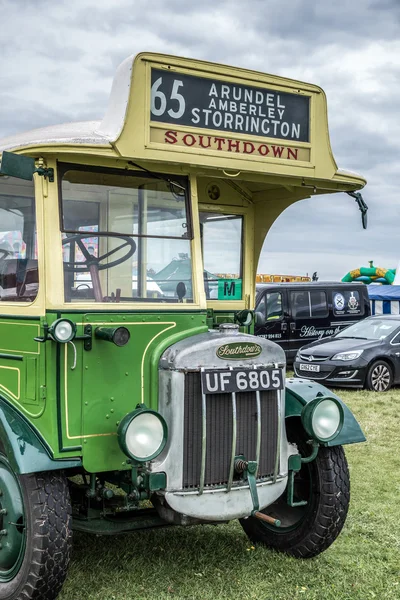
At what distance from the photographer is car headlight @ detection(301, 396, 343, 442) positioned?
4.97 meters

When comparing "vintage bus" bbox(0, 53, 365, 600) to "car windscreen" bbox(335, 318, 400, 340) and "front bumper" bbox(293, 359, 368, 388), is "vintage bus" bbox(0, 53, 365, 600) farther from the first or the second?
"car windscreen" bbox(335, 318, 400, 340)

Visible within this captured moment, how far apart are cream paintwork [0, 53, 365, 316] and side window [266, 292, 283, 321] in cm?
1152

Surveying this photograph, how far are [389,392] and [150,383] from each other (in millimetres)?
9958

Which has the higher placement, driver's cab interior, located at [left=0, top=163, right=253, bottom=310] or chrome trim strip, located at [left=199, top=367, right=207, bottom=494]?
driver's cab interior, located at [left=0, top=163, right=253, bottom=310]

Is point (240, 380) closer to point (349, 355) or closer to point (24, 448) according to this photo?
point (24, 448)

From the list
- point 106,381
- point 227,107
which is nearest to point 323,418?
point 106,381

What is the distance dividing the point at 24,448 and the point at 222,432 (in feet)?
3.80

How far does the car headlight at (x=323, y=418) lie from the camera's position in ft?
16.3

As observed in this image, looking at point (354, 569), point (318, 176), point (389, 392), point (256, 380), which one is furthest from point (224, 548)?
point (389, 392)

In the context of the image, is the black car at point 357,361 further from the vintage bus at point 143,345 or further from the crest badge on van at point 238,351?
the crest badge on van at point 238,351

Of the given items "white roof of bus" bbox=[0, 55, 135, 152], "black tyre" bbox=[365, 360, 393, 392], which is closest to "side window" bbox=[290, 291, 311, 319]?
"black tyre" bbox=[365, 360, 393, 392]

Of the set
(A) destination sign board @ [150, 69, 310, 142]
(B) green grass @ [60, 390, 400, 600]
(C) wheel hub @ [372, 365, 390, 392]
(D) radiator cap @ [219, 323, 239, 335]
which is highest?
(A) destination sign board @ [150, 69, 310, 142]

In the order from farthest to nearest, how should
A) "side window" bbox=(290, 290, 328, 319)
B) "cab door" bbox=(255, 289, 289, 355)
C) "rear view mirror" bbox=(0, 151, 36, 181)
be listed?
"side window" bbox=(290, 290, 328, 319) → "cab door" bbox=(255, 289, 289, 355) → "rear view mirror" bbox=(0, 151, 36, 181)

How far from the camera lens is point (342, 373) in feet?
46.1
